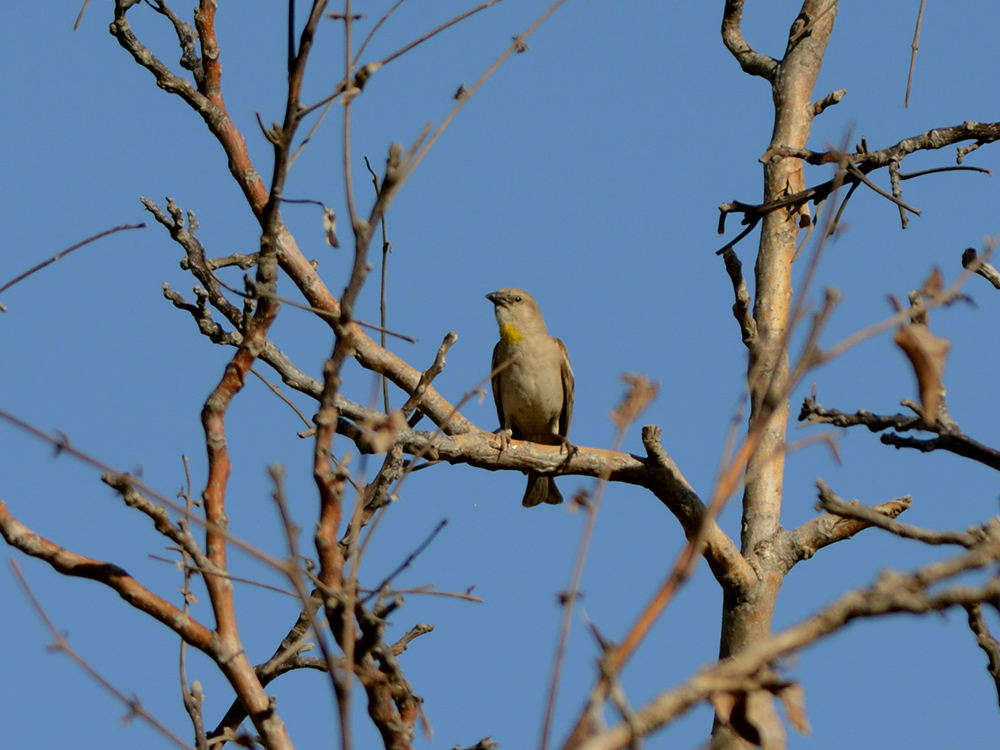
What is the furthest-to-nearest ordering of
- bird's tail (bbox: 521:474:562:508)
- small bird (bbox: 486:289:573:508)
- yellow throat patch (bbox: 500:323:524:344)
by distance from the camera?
yellow throat patch (bbox: 500:323:524:344), bird's tail (bbox: 521:474:562:508), small bird (bbox: 486:289:573:508)

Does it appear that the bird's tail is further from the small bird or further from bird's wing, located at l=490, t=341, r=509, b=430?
bird's wing, located at l=490, t=341, r=509, b=430

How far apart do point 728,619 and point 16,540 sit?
3.64 meters

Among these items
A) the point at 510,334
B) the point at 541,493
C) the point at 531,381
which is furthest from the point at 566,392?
the point at 541,493

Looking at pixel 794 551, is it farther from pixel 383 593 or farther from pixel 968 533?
pixel 383 593

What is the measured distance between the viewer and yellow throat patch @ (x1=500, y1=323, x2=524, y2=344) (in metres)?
9.29

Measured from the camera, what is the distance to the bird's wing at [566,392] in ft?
30.4

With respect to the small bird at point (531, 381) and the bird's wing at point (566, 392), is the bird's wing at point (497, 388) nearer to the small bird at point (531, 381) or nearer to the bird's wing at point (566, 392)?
the small bird at point (531, 381)

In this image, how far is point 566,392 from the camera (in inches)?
365

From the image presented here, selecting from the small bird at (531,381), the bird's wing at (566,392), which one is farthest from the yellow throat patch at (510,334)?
the bird's wing at (566,392)

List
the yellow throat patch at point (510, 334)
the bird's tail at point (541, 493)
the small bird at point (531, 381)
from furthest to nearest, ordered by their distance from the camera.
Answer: the yellow throat patch at point (510, 334) → the bird's tail at point (541, 493) → the small bird at point (531, 381)

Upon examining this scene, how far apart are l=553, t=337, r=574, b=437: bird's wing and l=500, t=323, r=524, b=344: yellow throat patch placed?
1.15ft

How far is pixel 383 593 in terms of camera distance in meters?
2.17

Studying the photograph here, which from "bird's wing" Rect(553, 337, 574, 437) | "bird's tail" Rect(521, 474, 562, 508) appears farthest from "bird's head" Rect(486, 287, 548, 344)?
"bird's tail" Rect(521, 474, 562, 508)

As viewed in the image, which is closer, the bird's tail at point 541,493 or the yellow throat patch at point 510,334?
the bird's tail at point 541,493
